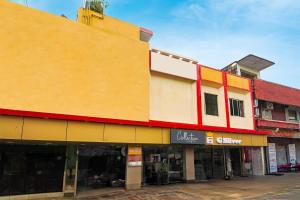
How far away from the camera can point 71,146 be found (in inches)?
609

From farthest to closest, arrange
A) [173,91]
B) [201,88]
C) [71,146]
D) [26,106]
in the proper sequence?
[201,88], [173,91], [71,146], [26,106]

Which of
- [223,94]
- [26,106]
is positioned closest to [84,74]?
[26,106]

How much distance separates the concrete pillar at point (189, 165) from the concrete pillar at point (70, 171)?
28.0ft

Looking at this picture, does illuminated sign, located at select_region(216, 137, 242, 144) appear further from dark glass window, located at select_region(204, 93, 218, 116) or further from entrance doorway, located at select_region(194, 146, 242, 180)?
dark glass window, located at select_region(204, 93, 218, 116)

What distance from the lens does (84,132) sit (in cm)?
1420

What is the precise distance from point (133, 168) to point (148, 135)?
2.39 m

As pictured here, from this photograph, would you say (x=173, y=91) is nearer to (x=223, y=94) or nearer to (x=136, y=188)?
(x=223, y=94)

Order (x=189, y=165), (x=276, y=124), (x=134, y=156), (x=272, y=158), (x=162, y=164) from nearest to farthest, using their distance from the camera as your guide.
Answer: (x=134, y=156) < (x=162, y=164) < (x=189, y=165) < (x=272, y=158) < (x=276, y=124)

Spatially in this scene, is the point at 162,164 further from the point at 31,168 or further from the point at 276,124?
the point at 276,124

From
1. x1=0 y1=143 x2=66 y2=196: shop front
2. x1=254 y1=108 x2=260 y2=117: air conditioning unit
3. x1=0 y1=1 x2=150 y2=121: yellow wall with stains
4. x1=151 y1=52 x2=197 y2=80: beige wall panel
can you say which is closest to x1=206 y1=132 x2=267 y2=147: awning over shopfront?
x1=254 y1=108 x2=260 y2=117: air conditioning unit

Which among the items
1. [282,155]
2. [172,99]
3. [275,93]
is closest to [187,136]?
[172,99]

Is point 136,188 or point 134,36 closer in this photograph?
point 136,188

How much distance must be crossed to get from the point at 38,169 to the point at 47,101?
12.6 ft

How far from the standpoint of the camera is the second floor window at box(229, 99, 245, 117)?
24142 mm
